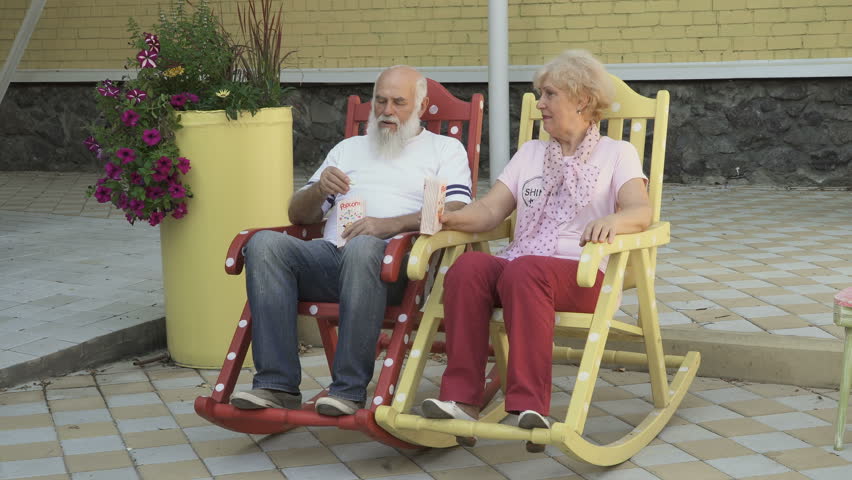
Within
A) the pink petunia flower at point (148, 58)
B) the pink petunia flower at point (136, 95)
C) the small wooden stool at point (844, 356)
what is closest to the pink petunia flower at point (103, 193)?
the pink petunia flower at point (136, 95)

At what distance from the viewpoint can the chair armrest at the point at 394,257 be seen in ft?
10.6

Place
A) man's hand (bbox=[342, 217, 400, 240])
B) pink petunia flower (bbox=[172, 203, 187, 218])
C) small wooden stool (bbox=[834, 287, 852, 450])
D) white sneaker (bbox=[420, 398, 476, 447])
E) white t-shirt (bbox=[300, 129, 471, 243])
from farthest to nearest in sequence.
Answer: pink petunia flower (bbox=[172, 203, 187, 218]), white t-shirt (bbox=[300, 129, 471, 243]), man's hand (bbox=[342, 217, 400, 240]), small wooden stool (bbox=[834, 287, 852, 450]), white sneaker (bbox=[420, 398, 476, 447])

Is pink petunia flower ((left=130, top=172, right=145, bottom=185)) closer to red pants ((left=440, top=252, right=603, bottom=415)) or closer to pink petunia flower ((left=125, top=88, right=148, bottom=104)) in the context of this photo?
pink petunia flower ((left=125, top=88, right=148, bottom=104))

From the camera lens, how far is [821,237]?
6.20 m

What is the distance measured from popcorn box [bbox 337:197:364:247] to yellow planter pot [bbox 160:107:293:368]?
2.39 feet

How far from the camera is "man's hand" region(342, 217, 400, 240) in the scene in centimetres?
354

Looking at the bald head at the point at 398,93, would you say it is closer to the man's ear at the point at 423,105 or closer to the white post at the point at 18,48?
the man's ear at the point at 423,105

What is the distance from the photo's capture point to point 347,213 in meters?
3.59

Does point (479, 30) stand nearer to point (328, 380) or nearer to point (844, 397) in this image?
point (328, 380)

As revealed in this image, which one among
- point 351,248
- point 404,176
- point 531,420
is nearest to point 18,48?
point 404,176

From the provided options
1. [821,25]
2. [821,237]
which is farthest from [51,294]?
[821,25]

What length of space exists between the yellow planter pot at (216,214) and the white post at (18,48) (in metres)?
4.16

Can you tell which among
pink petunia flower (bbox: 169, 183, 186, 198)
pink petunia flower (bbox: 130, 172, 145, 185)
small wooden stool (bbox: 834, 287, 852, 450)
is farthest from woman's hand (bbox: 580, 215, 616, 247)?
pink petunia flower (bbox: 130, 172, 145, 185)

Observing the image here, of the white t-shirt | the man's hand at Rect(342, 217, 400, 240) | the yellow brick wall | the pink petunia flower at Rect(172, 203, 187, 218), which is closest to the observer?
the man's hand at Rect(342, 217, 400, 240)
